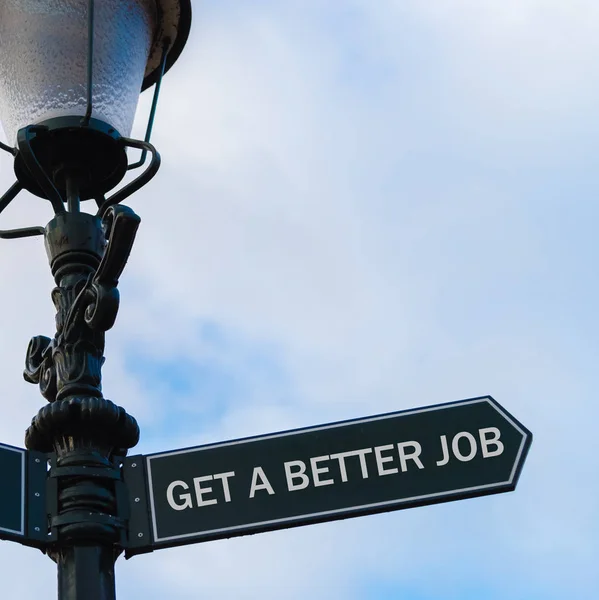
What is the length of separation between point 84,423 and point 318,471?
544mm

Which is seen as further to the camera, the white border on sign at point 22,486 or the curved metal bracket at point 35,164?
the curved metal bracket at point 35,164

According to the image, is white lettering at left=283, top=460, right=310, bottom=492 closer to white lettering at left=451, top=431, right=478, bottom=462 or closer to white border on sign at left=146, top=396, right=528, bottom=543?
white border on sign at left=146, top=396, right=528, bottom=543

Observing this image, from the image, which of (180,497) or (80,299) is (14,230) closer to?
(80,299)

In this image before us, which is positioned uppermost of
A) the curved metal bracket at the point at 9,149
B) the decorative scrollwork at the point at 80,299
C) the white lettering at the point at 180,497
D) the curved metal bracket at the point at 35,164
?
the curved metal bracket at the point at 9,149

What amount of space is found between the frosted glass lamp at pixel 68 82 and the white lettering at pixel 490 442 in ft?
4.13

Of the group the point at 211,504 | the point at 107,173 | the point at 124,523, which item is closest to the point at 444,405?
the point at 211,504

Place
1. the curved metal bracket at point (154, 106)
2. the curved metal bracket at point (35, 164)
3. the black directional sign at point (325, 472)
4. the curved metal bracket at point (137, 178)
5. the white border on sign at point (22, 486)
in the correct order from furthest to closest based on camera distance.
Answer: the curved metal bracket at point (154, 106) < the curved metal bracket at point (137, 178) < the curved metal bracket at point (35, 164) < the black directional sign at point (325, 472) < the white border on sign at point (22, 486)

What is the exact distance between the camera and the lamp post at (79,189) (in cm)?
290

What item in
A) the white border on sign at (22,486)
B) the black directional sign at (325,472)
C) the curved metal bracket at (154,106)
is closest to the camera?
the white border on sign at (22,486)

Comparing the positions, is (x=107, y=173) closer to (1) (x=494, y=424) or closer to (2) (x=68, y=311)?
(2) (x=68, y=311)

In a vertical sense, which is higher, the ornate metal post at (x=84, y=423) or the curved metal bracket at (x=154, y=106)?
the curved metal bracket at (x=154, y=106)

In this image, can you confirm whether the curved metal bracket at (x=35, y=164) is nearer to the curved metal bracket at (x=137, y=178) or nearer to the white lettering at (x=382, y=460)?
the curved metal bracket at (x=137, y=178)

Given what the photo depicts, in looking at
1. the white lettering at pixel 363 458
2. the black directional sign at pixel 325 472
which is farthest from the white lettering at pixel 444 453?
the white lettering at pixel 363 458

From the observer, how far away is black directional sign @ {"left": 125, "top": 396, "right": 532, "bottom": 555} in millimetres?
2922
